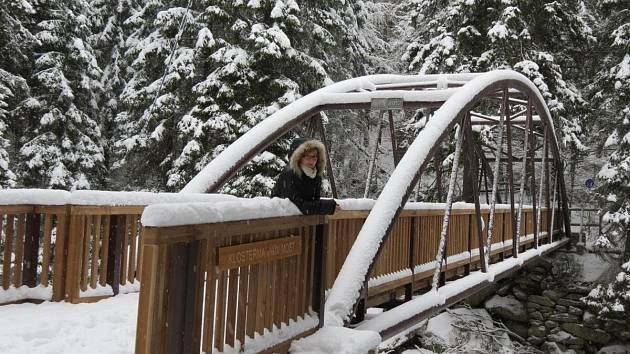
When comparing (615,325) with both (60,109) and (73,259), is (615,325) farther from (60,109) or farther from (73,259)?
(60,109)

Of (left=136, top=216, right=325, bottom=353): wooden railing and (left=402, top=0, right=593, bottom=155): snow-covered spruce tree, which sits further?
(left=402, top=0, right=593, bottom=155): snow-covered spruce tree

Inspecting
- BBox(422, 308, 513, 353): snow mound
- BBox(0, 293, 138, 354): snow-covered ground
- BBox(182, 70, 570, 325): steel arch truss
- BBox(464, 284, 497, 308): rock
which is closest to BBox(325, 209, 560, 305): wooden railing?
BBox(182, 70, 570, 325): steel arch truss

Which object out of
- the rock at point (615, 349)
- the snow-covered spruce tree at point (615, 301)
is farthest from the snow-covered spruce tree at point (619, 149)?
the rock at point (615, 349)

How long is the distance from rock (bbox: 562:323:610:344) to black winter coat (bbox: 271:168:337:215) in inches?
451

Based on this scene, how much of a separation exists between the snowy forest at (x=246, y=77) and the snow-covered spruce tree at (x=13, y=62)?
0.06 m

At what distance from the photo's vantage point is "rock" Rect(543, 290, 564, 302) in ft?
44.9

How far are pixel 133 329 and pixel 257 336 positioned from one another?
1.25 m

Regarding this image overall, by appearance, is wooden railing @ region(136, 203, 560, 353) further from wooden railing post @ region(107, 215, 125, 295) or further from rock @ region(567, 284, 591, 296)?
rock @ region(567, 284, 591, 296)

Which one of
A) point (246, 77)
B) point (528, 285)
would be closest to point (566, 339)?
point (528, 285)

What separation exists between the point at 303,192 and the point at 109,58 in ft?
69.8

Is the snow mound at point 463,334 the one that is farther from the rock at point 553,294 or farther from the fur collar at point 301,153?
the fur collar at point 301,153

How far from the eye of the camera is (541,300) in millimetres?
13805

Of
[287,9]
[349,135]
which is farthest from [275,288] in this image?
[349,135]

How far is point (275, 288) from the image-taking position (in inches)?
135
